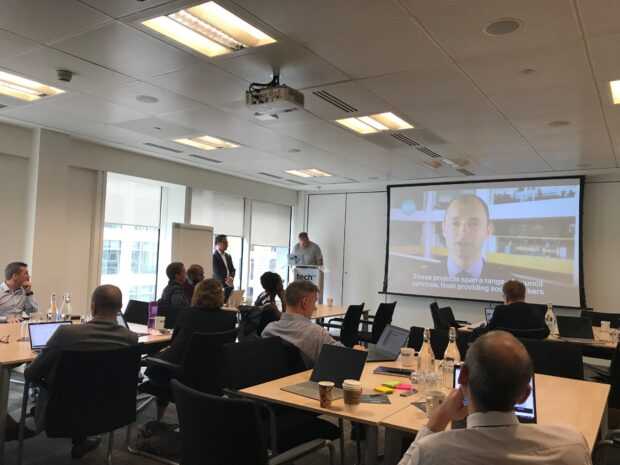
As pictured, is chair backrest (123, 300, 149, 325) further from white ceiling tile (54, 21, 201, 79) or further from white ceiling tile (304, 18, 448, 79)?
white ceiling tile (304, 18, 448, 79)

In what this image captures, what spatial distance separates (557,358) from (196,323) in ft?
8.24

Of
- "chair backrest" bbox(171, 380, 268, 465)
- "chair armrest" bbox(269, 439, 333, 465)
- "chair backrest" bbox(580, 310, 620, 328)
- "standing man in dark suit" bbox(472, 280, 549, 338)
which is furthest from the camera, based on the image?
"chair backrest" bbox(580, 310, 620, 328)

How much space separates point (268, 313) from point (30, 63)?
2.89 m

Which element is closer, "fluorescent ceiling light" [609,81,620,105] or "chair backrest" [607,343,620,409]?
"chair backrest" [607,343,620,409]

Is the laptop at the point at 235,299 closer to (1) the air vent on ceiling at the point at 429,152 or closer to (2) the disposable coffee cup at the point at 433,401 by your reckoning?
(1) the air vent on ceiling at the point at 429,152

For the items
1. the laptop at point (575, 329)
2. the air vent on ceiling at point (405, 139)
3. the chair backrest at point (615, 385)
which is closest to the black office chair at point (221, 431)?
the chair backrest at point (615, 385)

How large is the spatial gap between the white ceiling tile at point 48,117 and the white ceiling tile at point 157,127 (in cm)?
45

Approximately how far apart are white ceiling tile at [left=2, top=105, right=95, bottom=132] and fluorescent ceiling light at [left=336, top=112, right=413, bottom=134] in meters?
2.97

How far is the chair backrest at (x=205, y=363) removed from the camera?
11.1 feet

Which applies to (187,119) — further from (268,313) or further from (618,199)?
(618,199)

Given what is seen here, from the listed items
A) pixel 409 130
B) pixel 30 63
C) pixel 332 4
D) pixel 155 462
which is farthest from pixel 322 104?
pixel 155 462

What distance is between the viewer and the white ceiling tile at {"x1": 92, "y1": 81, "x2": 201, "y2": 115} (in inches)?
173

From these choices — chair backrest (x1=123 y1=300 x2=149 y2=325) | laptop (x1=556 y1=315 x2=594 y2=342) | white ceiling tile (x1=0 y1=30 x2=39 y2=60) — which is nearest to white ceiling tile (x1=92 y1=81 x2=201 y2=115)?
white ceiling tile (x1=0 y1=30 x2=39 y2=60)

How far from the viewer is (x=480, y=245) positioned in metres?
8.40
